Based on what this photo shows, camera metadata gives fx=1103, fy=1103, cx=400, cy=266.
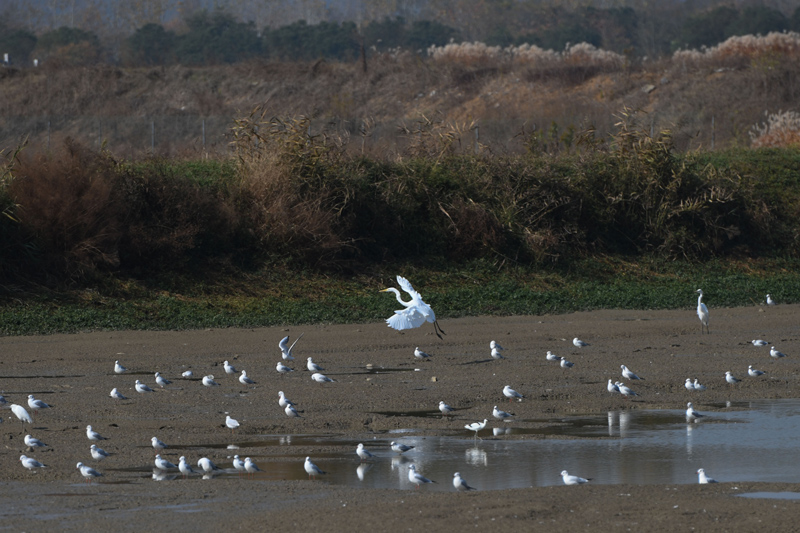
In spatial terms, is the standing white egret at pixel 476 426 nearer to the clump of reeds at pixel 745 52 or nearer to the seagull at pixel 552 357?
the seagull at pixel 552 357

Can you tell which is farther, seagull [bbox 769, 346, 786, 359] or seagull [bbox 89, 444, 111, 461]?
seagull [bbox 769, 346, 786, 359]

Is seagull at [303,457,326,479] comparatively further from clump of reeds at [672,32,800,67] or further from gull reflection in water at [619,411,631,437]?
clump of reeds at [672,32,800,67]

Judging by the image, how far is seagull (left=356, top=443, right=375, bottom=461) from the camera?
11.2m

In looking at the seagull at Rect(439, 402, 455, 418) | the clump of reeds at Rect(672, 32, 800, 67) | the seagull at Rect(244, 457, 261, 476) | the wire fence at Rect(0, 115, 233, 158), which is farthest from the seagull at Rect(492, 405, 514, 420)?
the clump of reeds at Rect(672, 32, 800, 67)

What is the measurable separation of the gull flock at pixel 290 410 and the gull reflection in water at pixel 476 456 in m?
0.55

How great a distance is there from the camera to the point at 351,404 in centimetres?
1427

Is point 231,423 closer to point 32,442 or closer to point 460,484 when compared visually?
point 32,442

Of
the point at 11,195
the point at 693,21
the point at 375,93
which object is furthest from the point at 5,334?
the point at 693,21

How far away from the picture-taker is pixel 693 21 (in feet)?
299

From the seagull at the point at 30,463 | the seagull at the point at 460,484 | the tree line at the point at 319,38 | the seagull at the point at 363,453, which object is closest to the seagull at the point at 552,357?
the seagull at the point at 363,453

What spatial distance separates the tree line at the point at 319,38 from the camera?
8269 centimetres

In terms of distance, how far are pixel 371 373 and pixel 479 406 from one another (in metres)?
2.88

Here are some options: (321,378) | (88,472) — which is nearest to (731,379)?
(321,378)

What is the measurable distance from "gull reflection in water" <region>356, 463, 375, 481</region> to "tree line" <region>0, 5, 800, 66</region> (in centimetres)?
6759
